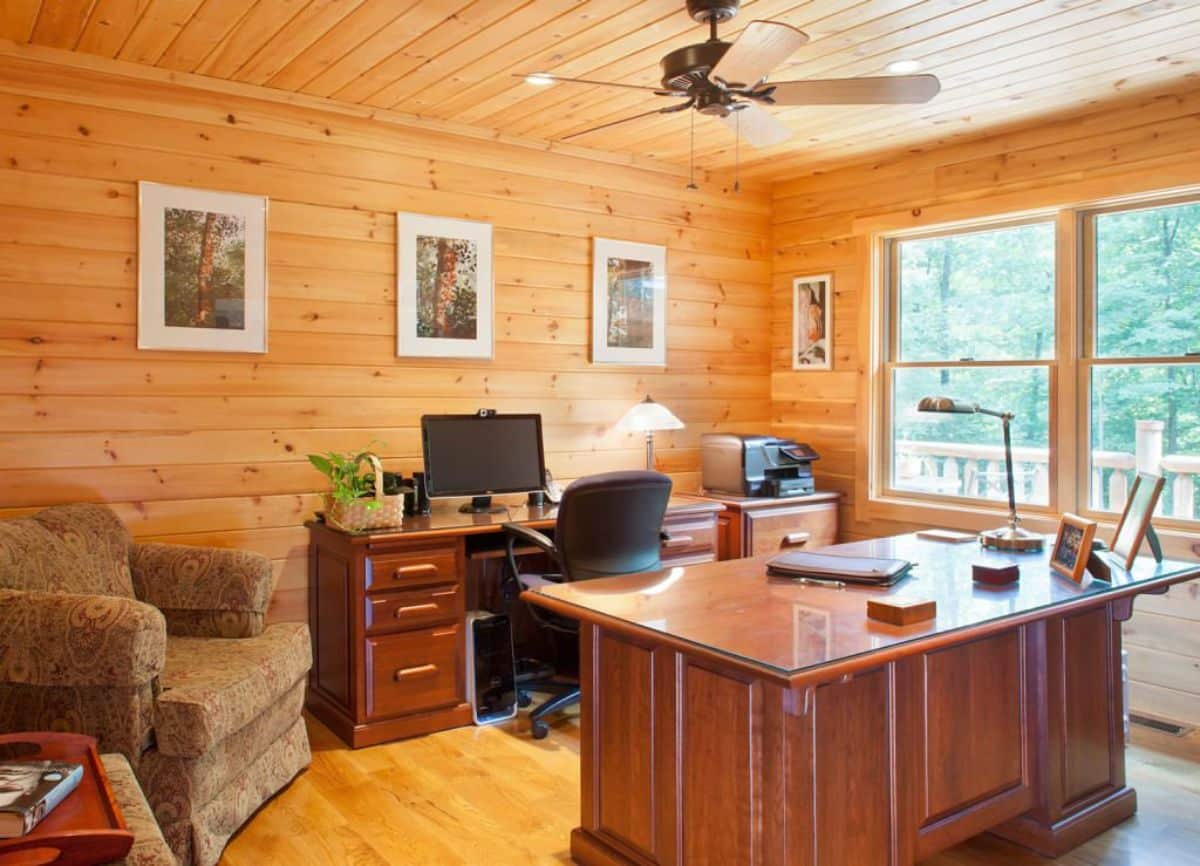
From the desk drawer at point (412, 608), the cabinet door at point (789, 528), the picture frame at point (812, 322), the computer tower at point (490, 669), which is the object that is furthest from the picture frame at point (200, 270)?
the picture frame at point (812, 322)

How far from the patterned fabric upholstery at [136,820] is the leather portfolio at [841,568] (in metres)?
1.60

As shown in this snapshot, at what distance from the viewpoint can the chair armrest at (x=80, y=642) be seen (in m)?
2.46

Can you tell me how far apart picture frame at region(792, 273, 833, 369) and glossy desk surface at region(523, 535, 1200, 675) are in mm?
2262

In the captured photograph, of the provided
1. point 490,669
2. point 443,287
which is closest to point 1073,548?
point 490,669

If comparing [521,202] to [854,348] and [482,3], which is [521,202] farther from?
[854,348]

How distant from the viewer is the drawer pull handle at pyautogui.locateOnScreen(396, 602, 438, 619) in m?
3.52

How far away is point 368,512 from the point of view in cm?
347

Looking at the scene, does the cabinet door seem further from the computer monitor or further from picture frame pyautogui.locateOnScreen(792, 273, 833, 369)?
the computer monitor

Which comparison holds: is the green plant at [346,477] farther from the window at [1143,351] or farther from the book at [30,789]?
the window at [1143,351]

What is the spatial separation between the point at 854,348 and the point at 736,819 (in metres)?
3.28

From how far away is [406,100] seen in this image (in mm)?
3830

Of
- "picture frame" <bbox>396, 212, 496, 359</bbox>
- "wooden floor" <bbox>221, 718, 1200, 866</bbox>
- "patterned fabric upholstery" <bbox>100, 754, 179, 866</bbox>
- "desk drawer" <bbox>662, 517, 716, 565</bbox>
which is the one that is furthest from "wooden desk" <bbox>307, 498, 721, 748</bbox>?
"patterned fabric upholstery" <bbox>100, 754, 179, 866</bbox>

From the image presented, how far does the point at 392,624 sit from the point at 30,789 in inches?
68.0

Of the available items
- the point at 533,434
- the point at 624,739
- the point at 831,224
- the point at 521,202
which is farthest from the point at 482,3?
the point at 831,224
